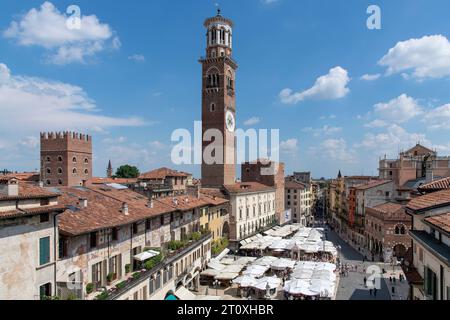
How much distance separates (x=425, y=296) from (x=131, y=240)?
58.1 feet

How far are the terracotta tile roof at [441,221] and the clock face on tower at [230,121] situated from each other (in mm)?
51960

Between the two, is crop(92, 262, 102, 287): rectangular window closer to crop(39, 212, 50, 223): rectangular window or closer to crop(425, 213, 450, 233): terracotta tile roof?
crop(39, 212, 50, 223): rectangular window

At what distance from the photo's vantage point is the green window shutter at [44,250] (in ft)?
51.3

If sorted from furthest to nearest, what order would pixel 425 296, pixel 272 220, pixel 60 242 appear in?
pixel 272 220
pixel 60 242
pixel 425 296

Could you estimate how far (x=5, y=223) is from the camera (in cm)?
1372

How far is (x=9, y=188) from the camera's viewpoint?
46.9 ft

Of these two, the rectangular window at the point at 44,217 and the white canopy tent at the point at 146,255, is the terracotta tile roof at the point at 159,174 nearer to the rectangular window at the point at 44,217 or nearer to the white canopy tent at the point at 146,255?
the white canopy tent at the point at 146,255

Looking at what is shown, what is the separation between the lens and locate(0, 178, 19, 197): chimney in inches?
559

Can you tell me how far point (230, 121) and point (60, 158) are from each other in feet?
107

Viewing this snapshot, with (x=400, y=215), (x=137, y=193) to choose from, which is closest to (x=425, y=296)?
(x=137, y=193)

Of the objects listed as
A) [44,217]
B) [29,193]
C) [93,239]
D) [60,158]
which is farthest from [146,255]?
[60,158]
